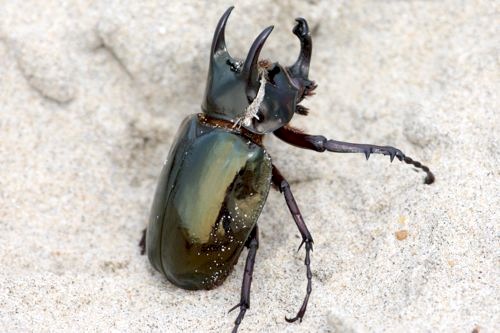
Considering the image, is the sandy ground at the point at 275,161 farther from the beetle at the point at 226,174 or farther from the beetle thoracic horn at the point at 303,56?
the beetle thoracic horn at the point at 303,56

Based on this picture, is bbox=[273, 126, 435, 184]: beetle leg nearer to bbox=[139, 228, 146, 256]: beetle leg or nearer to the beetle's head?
the beetle's head

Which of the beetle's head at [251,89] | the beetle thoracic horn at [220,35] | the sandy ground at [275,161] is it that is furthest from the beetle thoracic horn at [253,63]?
the sandy ground at [275,161]

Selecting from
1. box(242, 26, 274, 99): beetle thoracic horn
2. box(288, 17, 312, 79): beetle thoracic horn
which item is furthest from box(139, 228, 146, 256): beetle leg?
box(288, 17, 312, 79): beetle thoracic horn

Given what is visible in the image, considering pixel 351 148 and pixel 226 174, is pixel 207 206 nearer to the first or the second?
pixel 226 174

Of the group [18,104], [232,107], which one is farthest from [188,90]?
[18,104]

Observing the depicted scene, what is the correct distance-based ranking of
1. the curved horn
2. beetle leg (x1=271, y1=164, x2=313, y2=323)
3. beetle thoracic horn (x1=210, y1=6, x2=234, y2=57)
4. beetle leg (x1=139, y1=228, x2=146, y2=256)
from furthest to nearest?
beetle leg (x1=139, y1=228, x2=146, y2=256) → beetle thoracic horn (x1=210, y1=6, x2=234, y2=57) → the curved horn → beetle leg (x1=271, y1=164, x2=313, y2=323)

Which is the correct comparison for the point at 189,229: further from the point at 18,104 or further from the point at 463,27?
the point at 463,27

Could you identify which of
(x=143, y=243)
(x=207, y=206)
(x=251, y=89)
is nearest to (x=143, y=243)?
(x=143, y=243)
